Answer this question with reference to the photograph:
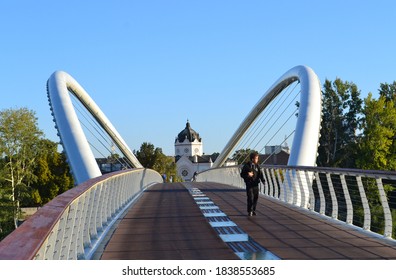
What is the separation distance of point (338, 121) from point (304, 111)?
1806 inches

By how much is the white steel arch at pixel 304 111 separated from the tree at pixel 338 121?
94.2ft

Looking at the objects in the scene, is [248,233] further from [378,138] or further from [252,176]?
[378,138]

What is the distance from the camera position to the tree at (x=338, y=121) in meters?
71.3

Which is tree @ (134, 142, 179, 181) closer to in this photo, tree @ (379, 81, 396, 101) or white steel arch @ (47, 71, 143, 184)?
tree @ (379, 81, 396, 101)

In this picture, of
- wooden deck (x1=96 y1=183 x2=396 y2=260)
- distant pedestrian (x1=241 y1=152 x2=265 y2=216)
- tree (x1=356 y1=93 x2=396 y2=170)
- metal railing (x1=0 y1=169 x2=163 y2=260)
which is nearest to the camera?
metal railing (x1=0 y1=169 x2=163 y2=260)

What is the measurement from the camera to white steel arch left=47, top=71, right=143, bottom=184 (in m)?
23.3

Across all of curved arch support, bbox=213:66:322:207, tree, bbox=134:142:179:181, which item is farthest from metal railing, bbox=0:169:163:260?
tree, bbox=134:142:179:181

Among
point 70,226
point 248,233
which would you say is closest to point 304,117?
point 248,233

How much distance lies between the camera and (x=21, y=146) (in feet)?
230

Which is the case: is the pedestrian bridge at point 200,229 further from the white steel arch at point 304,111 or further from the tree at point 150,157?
the tree at point 150,157

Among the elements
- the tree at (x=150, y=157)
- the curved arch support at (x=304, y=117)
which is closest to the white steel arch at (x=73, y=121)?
the curved arch support at (x=304, y=117)

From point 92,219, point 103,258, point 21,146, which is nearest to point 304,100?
point 92,219

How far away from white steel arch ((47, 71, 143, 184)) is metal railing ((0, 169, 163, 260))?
686 centimetres
